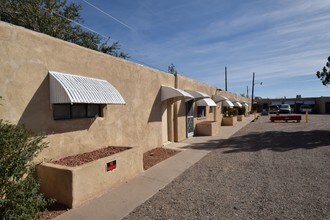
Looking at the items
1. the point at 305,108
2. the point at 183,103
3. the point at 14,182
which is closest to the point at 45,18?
the point at 183,103

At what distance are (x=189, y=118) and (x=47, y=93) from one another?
1138 centimetres

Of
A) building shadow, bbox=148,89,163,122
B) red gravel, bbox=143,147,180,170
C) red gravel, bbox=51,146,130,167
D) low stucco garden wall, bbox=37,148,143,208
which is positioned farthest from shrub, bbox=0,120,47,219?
building shadow, bbox=148,89,163,122

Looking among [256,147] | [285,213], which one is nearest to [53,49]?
[285,213]

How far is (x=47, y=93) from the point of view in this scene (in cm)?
637

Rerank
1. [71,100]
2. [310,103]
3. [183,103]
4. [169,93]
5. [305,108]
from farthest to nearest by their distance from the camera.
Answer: [310,103] → [305,108] → [183,103] → [169,93] → [71,100]

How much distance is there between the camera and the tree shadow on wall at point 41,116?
5923 mm

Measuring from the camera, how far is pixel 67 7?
83.1 feet

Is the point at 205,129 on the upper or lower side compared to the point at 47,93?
lower

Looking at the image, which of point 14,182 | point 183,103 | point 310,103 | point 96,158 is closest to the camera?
point 14,182

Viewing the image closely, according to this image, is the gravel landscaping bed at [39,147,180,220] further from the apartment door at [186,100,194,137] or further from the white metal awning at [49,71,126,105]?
the apartment door at [186,100,194,137]

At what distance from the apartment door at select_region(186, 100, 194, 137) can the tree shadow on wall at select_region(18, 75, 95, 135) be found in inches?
405

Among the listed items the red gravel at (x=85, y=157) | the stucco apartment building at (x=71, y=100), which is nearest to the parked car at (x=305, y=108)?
the stucco apartment building at (x=71, y=100)

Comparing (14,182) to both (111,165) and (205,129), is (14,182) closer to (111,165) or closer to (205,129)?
(111,165)

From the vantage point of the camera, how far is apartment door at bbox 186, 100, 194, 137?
1648 centimetres
